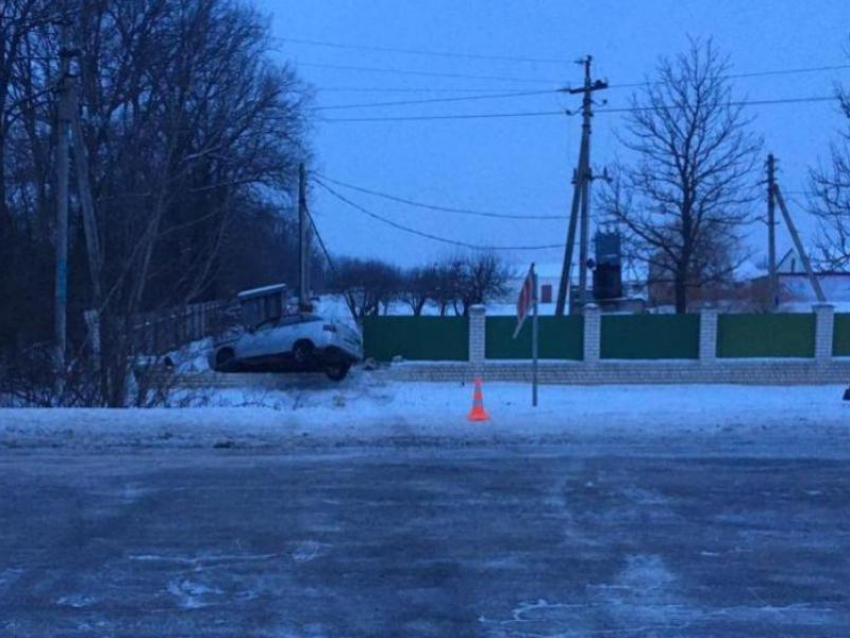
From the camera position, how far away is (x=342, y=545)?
6457 mm

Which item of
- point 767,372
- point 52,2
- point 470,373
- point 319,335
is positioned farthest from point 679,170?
point 52,2

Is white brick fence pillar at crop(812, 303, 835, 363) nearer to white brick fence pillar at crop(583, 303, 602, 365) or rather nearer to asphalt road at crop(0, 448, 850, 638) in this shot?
white brick fence pillar at crop(583, 303, 602, 365)

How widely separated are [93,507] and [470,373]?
21265 mm

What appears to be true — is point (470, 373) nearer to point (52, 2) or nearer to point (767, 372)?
point (767, 372)

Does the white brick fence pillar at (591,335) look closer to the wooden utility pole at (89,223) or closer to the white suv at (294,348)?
the white suv at (294,348)

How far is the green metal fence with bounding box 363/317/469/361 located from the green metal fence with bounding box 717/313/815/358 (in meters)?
7.65

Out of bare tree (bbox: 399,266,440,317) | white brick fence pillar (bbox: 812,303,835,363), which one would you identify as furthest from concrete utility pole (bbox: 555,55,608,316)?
bare tree (bbox: 399,266,440,317)

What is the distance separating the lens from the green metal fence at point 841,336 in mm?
29859

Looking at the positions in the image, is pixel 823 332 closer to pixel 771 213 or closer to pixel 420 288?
pixel 771 213

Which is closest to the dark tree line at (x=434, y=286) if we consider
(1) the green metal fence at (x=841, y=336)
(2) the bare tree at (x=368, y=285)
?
(2) the bare tree at (x=368, y=285)

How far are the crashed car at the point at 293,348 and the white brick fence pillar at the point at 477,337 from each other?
313cm

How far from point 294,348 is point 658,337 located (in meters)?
10.5

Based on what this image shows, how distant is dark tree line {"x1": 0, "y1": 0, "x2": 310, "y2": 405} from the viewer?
72.1 feet

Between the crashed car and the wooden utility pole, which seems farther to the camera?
the crashed car
